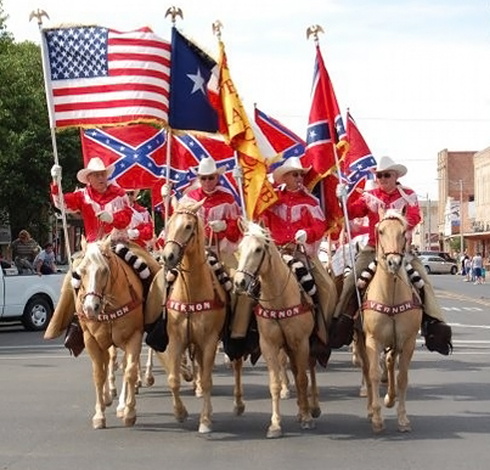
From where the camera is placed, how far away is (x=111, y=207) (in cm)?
1223

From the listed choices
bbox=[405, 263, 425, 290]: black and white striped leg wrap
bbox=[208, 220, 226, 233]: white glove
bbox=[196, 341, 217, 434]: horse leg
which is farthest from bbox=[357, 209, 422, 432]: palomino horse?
bbox=[208, 220, 226, 233]: white glove

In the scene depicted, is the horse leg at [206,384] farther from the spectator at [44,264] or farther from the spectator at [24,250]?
the spectator at [24,250]

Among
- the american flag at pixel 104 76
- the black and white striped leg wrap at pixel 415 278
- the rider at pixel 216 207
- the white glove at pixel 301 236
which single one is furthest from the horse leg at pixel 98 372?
the american flag at pixel 104 76

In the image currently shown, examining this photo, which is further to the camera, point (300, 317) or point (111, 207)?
point (111, 207)

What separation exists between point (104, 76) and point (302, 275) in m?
4.36

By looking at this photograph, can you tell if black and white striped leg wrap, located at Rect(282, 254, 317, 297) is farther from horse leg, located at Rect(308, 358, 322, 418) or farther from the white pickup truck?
the white pickup truck

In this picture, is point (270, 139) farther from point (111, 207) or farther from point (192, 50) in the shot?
point (111, 207)

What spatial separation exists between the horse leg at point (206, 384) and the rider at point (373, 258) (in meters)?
1.44

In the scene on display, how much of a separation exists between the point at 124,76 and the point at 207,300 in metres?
4.33

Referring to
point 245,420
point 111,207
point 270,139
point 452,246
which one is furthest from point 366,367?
point 452,246

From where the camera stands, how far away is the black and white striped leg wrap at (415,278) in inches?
457

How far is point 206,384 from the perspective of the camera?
11.1 metres

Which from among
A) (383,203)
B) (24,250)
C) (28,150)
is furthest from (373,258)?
(28,150)

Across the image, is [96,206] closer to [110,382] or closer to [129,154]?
[110,382]
